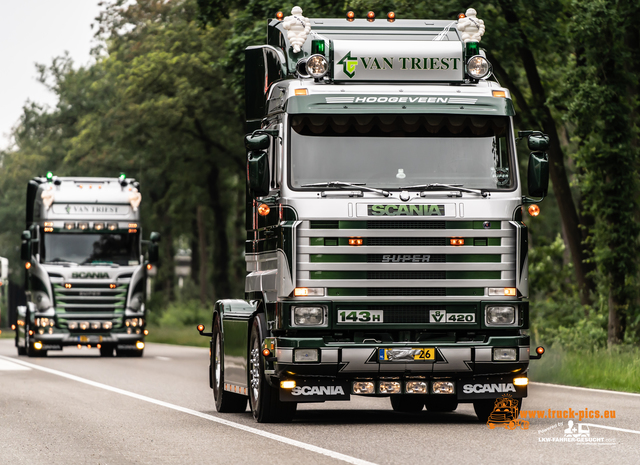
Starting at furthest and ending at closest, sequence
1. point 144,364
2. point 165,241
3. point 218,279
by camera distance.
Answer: point 165,241 → point 218,279 → point 144,364

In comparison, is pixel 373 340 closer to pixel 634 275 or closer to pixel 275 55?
pixel 275 55

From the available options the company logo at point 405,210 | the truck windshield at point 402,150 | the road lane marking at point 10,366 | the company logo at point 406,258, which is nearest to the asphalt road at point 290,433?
the company logo at point 406,258

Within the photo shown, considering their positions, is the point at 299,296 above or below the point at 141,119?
below

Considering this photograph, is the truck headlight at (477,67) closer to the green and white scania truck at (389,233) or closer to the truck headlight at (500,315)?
Result: the green and white scania truck at (389,233)

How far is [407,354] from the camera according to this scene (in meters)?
12.8

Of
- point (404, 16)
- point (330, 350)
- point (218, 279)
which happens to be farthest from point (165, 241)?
point (330, 350)

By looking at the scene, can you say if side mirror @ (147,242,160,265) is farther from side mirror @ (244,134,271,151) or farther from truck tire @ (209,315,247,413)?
side mirror @ (244,134,271,151)

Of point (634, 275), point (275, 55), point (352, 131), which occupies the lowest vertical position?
point (634, 275)

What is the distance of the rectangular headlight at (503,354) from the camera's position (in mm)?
12952

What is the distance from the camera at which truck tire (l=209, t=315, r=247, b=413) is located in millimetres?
15391

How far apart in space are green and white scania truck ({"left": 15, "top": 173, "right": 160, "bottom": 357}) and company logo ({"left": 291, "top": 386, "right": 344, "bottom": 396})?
17.6 meters

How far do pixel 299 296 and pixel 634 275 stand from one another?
1419 centimetres

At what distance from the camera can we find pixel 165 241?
5981 centimetres

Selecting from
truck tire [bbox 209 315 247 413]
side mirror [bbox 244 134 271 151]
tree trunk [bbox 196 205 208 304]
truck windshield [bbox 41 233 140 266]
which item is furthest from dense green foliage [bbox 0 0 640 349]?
side mirror [bbox 244 134 271 151]
